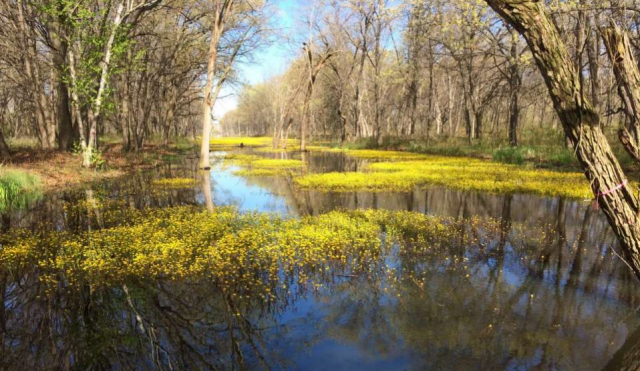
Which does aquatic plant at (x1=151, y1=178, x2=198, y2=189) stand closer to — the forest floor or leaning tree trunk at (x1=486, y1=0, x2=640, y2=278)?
the forest floor

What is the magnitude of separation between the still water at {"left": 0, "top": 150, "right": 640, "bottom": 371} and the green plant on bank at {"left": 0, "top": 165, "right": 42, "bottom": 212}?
7.61 metres

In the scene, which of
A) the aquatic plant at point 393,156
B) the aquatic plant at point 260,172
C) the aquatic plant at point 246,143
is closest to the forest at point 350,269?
the aquatic plant at point 260,172

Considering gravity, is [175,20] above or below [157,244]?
above

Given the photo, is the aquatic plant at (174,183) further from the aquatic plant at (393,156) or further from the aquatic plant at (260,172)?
the aquatic plant at (393,156)

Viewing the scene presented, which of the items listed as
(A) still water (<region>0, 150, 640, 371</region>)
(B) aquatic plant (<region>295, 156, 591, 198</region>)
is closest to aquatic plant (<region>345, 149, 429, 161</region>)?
(B) aquatic plant (<region>295, 156, 591, 198</region>)

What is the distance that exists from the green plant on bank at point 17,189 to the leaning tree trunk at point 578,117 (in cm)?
1431

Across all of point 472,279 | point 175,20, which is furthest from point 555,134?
point 175,20

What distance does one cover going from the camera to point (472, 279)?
628cm

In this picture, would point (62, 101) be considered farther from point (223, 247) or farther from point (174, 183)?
point (223, 247)

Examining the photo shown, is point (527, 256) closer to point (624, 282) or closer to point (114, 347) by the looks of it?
point (624, 282)

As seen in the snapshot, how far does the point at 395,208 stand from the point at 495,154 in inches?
687

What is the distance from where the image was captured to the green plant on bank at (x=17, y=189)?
1241cm

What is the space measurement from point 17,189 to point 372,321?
1444 centimetres

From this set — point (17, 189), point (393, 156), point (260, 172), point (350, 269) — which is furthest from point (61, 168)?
point (393, 156)
